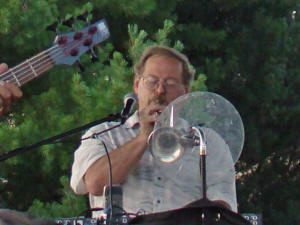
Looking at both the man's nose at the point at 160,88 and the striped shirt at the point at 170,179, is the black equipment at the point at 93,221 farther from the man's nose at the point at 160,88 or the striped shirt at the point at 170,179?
the man's nose at the point at 160,88

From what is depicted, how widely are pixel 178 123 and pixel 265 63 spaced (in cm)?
402

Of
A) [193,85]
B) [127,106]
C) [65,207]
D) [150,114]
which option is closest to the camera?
[127,106]

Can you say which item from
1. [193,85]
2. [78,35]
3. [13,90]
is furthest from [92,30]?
[193,85]

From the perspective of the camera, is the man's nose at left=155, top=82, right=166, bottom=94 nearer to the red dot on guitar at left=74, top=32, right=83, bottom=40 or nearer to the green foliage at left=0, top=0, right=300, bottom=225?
the red dot on guitar at left=74, top=32, right=83, bottom=40

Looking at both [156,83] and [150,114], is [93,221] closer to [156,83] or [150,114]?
[150,114]

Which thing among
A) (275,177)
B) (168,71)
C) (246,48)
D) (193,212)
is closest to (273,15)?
(246,48)

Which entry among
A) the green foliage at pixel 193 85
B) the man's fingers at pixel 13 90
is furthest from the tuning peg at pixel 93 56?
the green foliage at pixel 193 85

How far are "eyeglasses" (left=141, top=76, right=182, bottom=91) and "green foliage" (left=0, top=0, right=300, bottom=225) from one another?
3.03ft

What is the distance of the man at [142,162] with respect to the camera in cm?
300

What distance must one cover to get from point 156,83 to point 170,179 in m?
0.39

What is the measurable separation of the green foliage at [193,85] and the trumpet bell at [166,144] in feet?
5.03

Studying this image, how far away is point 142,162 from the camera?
10.2ft

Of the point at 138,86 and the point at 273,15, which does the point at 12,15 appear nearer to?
the point at 138,86

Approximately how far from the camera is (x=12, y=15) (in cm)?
467
